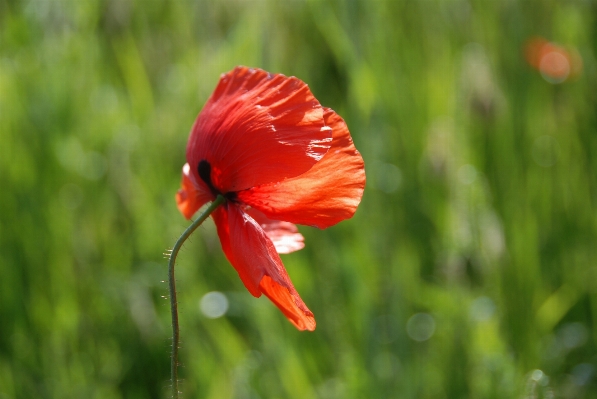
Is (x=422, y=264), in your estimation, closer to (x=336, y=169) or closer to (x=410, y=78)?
(x=410, y=78)

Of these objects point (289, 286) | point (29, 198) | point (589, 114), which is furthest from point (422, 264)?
point (289, 286)

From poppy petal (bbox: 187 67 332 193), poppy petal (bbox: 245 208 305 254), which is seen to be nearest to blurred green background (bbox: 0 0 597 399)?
poppy petal (bbox: 245 208 305 254)

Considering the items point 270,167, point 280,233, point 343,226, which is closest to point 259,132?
point 270,167

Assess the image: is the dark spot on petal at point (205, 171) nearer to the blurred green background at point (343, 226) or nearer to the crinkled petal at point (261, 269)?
the crinkled petal at point (261, 269)

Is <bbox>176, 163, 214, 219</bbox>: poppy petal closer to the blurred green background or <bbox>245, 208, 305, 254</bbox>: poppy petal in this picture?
<bbox>245, 208, 305, 254</bbox>: poppy petal

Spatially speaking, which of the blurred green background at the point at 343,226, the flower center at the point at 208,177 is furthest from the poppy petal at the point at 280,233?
the blurred green background at the point at 343,226

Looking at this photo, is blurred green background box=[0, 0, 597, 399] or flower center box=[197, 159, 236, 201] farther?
blurred green background box=[0, 0, 597, 399]

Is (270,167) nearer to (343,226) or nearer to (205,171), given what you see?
(205,171)
